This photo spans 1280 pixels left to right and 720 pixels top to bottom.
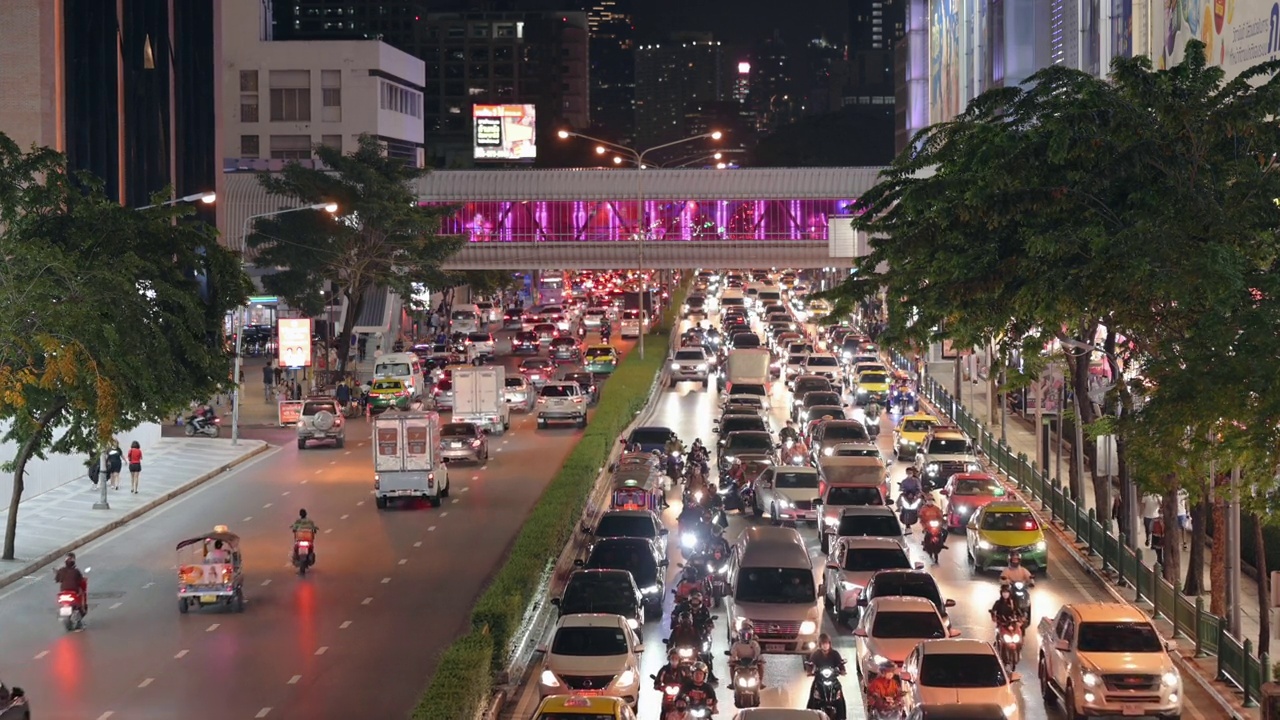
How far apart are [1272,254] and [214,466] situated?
3250cm

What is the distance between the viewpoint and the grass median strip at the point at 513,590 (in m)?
19.7

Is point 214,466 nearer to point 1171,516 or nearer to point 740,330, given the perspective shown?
point 1171,516

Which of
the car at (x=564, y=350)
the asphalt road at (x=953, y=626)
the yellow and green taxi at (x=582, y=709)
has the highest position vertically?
the car at (x=564, y=350)

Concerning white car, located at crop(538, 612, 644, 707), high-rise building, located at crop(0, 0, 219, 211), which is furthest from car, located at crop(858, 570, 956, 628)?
high-rise building, located at crop(0, 0, 219, 211)

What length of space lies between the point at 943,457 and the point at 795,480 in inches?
277

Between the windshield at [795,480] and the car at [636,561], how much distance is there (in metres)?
9.30

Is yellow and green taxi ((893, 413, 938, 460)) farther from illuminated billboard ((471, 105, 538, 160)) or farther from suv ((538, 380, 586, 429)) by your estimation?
illuminated billboard ((471, 105, 538, 160))

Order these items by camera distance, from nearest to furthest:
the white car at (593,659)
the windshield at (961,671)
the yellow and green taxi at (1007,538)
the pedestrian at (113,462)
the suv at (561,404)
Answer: the windshield at (961,671)
the white car at (593,659)
the yellow and green taxi at (1007,538)
the pedestrian at (113,462)
the suv at (561,404)

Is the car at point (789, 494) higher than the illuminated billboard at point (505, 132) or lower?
lower

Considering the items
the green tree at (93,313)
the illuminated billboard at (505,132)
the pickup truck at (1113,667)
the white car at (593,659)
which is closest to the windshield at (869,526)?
the pickup truck at (1113,667)

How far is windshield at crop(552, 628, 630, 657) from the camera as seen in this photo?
899 inches

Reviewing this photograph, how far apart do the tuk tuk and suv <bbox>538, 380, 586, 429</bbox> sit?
29130 mm

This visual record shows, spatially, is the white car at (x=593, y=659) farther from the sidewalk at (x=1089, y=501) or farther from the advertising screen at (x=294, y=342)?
the advertising screen at (x=294, y=342)

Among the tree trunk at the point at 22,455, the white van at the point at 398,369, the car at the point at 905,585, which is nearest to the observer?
the car at the point at 905,585
